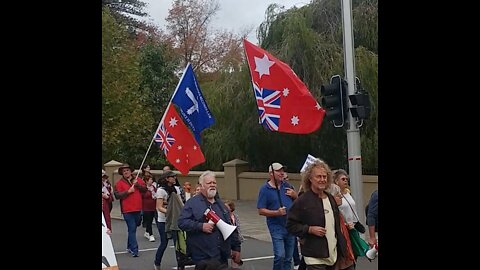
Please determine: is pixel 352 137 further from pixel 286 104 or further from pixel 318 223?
pixel 318 223

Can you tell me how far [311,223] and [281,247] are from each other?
7.32ft

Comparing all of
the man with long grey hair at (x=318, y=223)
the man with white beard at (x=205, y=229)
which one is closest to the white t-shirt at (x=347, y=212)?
the man with long grey hair at (x=318, y=223)

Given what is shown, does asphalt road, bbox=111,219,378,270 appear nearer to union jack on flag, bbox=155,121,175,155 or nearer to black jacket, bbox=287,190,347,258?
union jack on flag, bbox=155,121,175,155

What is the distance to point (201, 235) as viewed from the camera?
6.21m

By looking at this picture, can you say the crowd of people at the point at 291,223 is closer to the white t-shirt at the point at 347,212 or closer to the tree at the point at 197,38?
the white t-shirt at the point at 347,212

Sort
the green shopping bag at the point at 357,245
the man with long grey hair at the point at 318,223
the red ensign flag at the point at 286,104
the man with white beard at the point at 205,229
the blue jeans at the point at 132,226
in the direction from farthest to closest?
the blue jeans at the point at 132,226
the red ensign flag at the point at 286,104
the green shopping bag at the point at 357,245
the man with white beard at the point at 205,229
the man with long grey hair at the point at 318,223

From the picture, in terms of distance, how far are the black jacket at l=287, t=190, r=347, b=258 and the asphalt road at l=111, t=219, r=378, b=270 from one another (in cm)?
294

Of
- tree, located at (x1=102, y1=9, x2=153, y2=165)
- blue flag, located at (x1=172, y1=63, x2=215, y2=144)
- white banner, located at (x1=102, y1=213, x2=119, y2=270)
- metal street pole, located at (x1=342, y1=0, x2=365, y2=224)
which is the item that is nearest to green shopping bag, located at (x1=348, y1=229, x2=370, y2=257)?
blue flag, located at (x1=172, y1=63, x2=215, y2=144)

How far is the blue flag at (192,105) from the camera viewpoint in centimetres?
952

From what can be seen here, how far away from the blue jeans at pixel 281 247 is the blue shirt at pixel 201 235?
1524mm

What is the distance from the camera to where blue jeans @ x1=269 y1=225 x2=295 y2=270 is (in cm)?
784

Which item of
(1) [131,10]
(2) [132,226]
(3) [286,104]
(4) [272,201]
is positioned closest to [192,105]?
(3) [286,104]

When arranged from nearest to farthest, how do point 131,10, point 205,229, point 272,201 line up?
point 205,229
point 272,201
point 131,10
